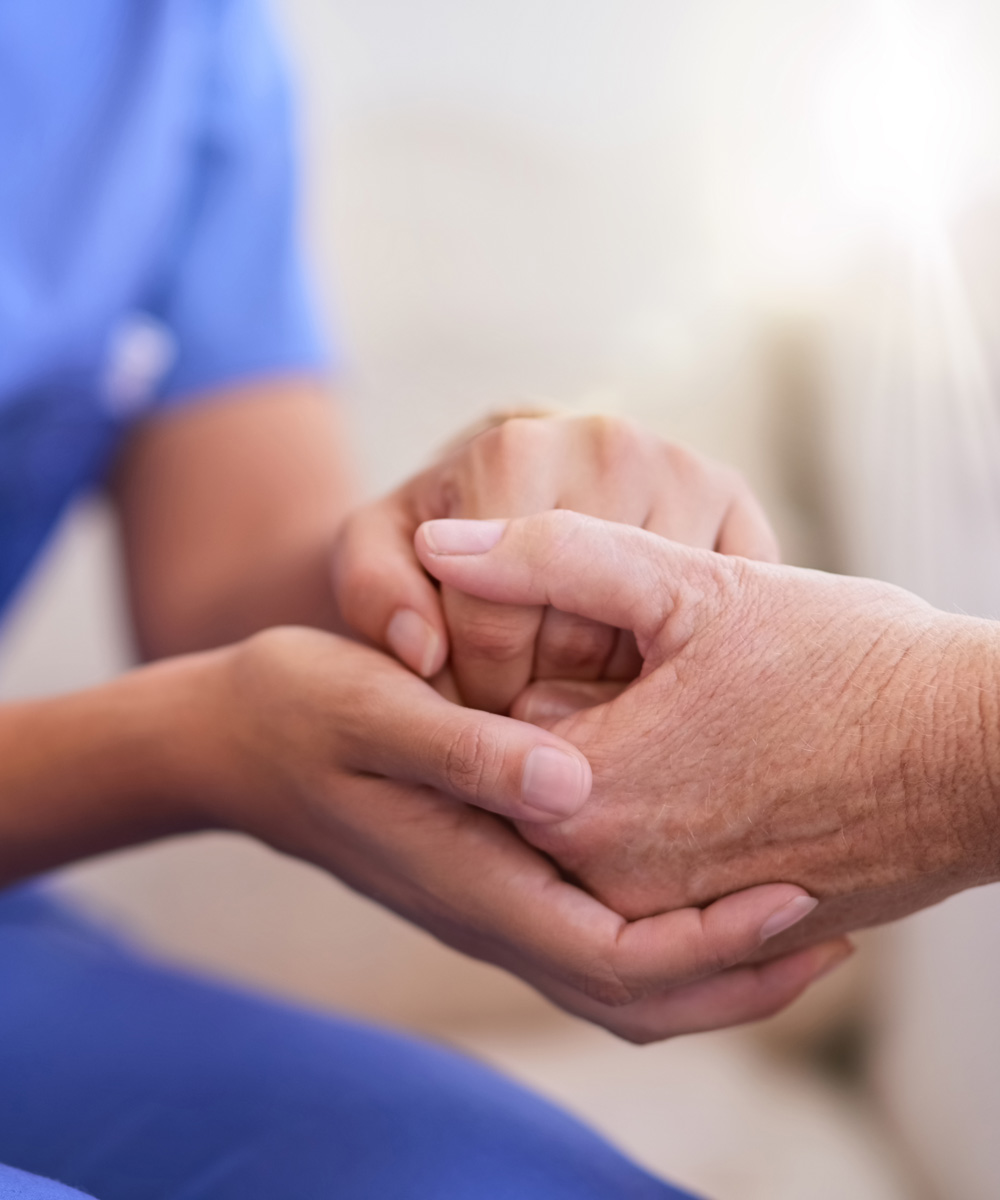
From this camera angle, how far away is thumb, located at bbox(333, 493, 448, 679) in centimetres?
45

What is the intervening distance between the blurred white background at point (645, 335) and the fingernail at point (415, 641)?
45 centimetres

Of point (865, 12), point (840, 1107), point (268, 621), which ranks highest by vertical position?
point (865, 12)

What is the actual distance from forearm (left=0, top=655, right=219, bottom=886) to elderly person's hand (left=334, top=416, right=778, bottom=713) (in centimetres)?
10

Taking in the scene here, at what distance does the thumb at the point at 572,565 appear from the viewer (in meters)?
0.40

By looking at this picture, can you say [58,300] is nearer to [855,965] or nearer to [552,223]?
[552,223]

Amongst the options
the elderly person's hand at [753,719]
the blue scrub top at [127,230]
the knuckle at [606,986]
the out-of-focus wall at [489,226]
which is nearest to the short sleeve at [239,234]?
the blue scrub top at [127,230]

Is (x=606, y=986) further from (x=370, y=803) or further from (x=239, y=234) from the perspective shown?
(x=239, y=234)

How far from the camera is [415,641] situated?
45 centimetres

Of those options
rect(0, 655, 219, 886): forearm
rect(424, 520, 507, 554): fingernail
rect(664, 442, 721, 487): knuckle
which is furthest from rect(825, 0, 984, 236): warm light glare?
rect(0, 655, 219, 886): forearm

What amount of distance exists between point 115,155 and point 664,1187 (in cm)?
70

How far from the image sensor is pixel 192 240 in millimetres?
821

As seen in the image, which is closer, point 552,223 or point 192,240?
point 192,240

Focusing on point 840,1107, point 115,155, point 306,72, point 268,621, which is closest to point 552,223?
point 306,72

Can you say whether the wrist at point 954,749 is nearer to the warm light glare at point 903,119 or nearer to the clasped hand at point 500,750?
the clasped hand at point 500,750
